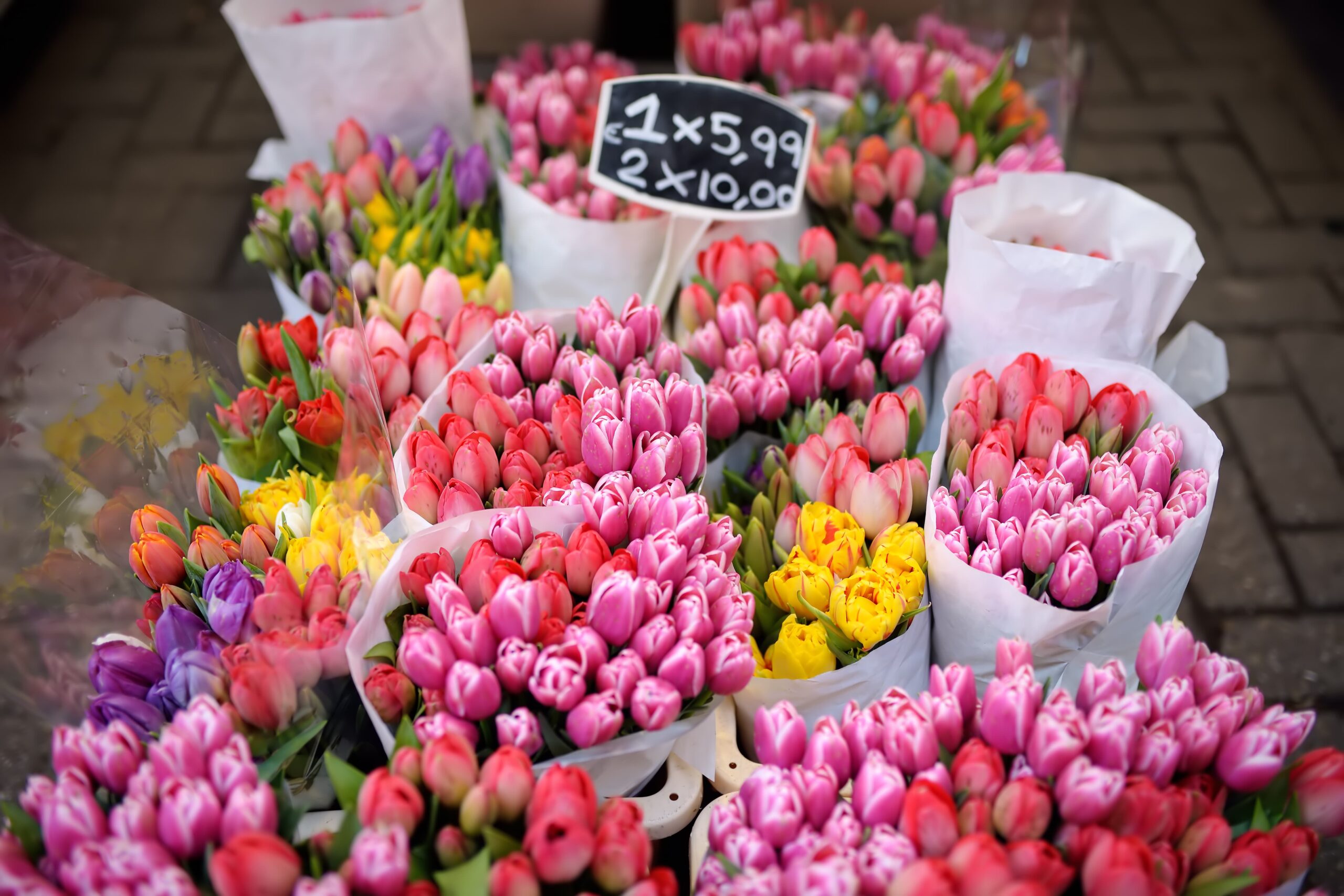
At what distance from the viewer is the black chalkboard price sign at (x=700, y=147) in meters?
1.41

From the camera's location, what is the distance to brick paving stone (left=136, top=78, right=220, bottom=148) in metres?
3.29

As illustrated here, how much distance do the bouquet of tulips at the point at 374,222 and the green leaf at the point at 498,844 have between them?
0.73 metres

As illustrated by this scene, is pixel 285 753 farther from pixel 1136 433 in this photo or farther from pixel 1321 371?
pixel 1321 371

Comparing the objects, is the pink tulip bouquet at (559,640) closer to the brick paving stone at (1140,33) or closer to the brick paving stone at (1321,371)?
the brick paving stone at (1321,371)

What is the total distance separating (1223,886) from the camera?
0.73 m

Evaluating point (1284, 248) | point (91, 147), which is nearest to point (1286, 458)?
point (1284, 248)

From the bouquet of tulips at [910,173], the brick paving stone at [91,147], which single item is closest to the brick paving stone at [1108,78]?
the bouquet of tulips at [910,173]

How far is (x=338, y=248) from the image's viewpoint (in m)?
1.40

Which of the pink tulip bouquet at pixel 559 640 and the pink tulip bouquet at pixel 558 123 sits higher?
the pink tulip bouquet at pixel 558 123

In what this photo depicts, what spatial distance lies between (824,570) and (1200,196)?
8.68 ft

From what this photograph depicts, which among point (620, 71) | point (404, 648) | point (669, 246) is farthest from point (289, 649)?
point (620, 71)

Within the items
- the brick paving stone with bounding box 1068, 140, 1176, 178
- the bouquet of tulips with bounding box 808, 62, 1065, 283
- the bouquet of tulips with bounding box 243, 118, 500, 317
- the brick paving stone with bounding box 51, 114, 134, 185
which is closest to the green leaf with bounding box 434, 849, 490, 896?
the bouquet of tulips with bounding box 243, 118, 500, 317

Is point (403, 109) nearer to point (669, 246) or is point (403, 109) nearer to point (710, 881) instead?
point (669, 246)

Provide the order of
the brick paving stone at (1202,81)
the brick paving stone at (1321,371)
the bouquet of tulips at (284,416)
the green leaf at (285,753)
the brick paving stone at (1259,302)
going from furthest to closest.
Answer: the brick paving stone at (1202,81) < the brick paving stone at (1259,302) < the brick paving stone at (1321,371) < the bouquet of tulips at (284,416) < the green leaf at (285,753)
